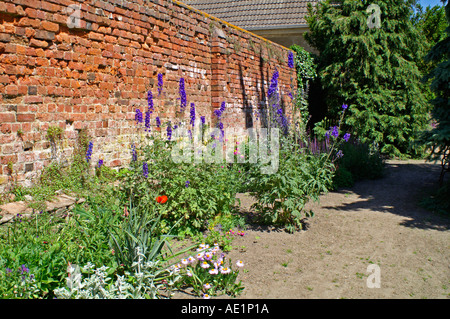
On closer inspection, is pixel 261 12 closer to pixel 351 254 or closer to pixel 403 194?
pixel 403 194

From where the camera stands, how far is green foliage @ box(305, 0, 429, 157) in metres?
10.9

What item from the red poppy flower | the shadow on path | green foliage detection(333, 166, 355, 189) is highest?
the red poppy flower

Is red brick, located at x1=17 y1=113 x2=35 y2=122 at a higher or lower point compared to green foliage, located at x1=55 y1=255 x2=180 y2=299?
higher

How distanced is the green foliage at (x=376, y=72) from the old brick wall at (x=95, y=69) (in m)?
4.49

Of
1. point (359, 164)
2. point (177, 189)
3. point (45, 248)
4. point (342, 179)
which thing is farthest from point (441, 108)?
point (45, 248)

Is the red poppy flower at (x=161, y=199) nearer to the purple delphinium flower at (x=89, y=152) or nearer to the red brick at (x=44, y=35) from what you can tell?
the purple delphinium flower at (x=89, y=152)

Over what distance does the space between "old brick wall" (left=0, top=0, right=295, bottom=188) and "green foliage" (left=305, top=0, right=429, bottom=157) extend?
4.49m

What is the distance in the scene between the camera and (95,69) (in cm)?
523

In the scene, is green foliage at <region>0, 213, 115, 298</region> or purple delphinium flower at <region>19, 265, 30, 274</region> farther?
green foliage at <region>0, 213, 115, 298</region>

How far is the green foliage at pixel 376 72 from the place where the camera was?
1090 centimetres

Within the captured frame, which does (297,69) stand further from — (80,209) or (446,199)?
(80,209)

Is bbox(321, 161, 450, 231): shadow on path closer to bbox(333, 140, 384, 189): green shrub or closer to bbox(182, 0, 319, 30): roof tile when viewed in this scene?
bbox(333, 140, 384, 189): green shrub

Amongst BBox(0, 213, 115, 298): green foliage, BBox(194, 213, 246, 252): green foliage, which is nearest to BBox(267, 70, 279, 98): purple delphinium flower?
BBox(194, 213, 246, 252): green foliage

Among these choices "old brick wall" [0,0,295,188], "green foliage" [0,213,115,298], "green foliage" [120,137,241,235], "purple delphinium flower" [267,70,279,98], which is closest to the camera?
"green foliage" [0,213,115,298]
